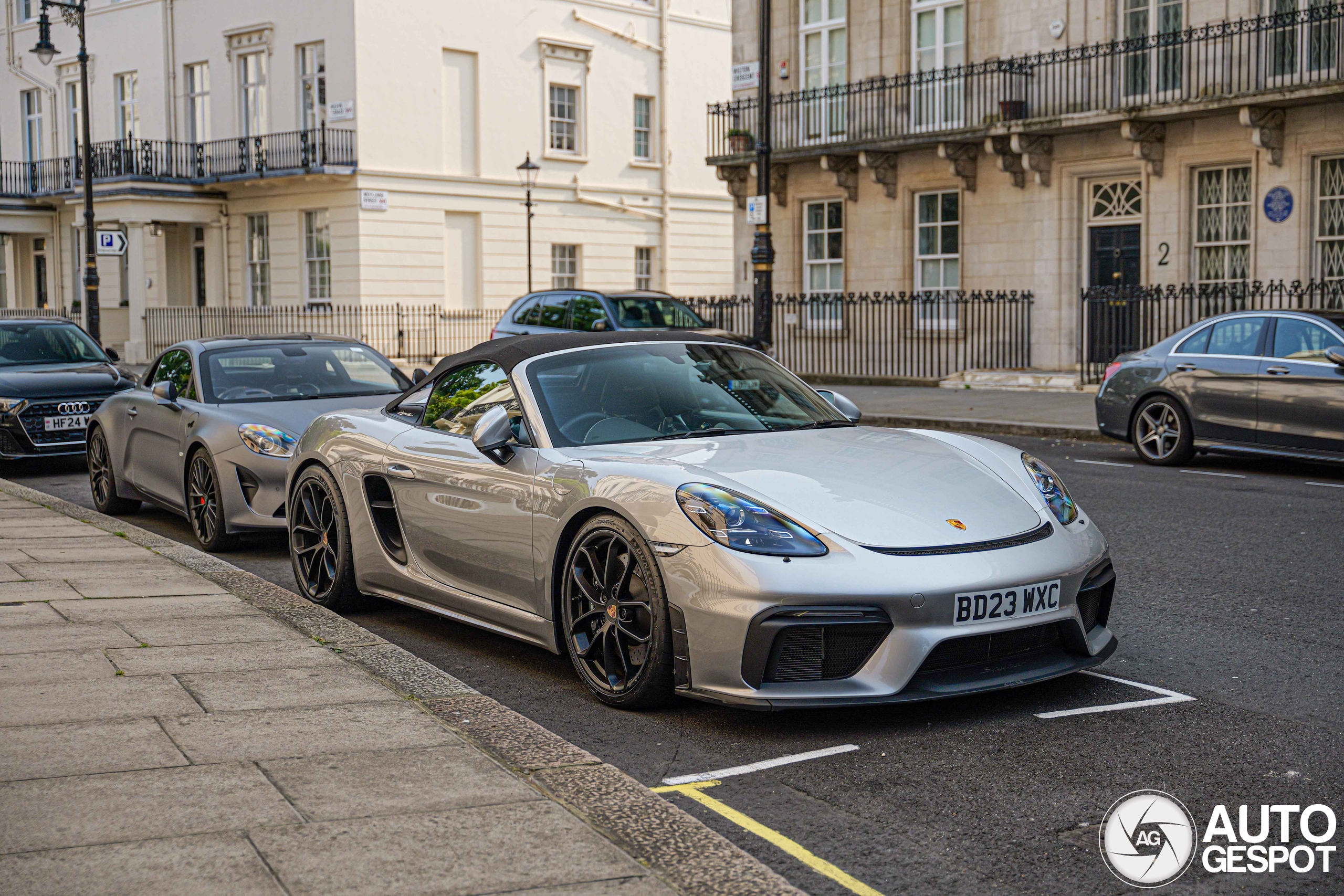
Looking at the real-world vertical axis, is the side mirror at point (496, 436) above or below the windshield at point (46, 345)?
below

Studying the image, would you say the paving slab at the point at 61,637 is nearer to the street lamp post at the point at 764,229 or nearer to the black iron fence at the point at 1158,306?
the street lamp post at the point at 764,229

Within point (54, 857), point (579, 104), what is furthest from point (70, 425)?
point (579, 104)

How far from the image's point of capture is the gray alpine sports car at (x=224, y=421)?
887cm

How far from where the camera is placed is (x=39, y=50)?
27.5m

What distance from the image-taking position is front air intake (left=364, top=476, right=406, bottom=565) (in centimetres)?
649

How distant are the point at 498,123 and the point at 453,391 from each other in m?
32.0

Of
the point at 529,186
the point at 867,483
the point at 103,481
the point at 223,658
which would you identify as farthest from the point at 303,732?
the point at 529,186

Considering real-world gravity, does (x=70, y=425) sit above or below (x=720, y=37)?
below

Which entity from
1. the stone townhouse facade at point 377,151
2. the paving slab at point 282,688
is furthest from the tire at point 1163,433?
the stone townhouse facade at point 377,151

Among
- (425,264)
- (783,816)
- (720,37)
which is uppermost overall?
(720,37)

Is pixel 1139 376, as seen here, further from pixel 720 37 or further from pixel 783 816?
pixel 720 37

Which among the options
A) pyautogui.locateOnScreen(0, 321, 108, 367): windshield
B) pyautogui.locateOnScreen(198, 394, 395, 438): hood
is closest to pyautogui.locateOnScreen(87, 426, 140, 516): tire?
pyautogui.locateOnScreen(198, 394, 395, 438): hood

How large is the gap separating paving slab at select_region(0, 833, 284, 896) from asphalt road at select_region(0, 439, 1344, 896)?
0.97m

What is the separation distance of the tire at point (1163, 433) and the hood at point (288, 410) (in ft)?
24.0
